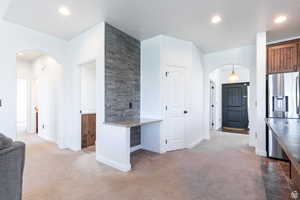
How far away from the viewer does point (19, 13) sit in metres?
2.76

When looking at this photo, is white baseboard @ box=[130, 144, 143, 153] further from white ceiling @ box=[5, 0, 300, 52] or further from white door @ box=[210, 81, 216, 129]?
white door @ box=[210, 81, 216, 129]

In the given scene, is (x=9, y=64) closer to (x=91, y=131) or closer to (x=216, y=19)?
(x=91, y=131)

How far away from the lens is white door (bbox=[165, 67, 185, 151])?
3.77m

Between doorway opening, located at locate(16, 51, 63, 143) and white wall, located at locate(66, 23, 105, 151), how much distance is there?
14.5 inches

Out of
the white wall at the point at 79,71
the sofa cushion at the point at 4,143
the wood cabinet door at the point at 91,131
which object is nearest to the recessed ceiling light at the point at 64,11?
the white wall at the point at 79,71

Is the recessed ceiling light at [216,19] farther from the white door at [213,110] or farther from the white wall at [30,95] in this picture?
the white wall at [30,95]

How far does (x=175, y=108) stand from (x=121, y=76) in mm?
1497

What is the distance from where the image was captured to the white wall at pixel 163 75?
12.0ft

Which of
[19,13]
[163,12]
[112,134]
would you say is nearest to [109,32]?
[163,12]

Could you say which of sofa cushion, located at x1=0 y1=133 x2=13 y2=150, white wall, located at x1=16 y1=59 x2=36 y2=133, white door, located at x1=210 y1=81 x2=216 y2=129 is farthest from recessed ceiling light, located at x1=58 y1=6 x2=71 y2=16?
white door, located at x1=210 y1=81 x2=216 y2=129

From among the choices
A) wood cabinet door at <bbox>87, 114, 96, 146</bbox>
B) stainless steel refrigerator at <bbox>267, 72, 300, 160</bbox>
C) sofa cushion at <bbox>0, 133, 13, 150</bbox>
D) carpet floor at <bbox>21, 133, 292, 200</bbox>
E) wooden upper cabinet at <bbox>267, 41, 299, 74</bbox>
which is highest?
wooden upper cabinet at <bbox>267, 41, 299, 74</bbox>

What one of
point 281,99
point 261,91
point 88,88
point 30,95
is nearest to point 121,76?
point 88,88

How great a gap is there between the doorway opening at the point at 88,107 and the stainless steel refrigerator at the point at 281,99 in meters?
3.98

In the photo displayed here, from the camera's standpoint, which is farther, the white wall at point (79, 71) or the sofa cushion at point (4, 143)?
the white wall at point (79, 71)
